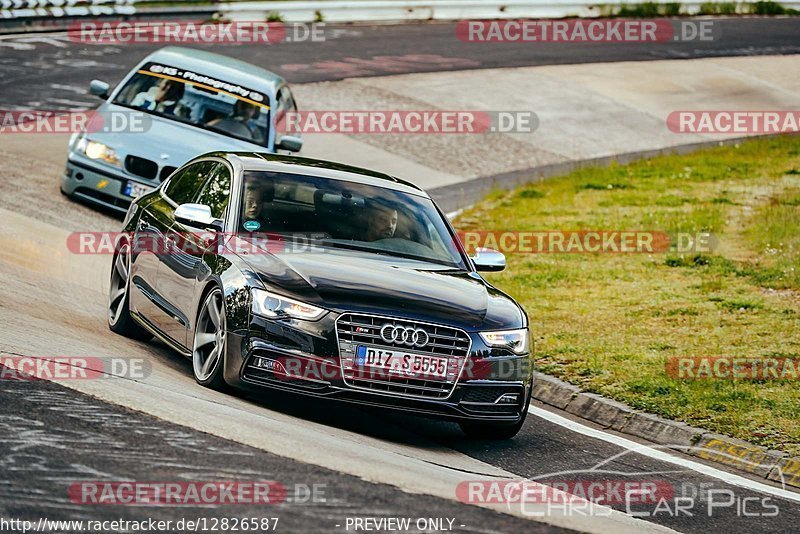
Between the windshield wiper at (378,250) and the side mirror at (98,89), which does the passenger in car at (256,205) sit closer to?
the windshield wiper at (378,250)

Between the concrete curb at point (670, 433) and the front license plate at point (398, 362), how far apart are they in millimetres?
2322

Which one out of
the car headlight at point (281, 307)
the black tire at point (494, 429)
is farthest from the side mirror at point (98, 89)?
the car headlight at point (281, 307)

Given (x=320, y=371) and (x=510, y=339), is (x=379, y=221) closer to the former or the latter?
(x=510, y=339)

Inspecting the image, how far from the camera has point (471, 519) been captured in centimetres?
639

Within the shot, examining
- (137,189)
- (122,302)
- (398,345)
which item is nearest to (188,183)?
(122,302)

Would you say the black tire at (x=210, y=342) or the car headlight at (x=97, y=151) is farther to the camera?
the car headlight at (x=97, y=151)

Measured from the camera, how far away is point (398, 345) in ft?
27.0

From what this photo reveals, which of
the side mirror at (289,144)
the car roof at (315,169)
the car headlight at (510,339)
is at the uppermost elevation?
the car roof at (315,169)

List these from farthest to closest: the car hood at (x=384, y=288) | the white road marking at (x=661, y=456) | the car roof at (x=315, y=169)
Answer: the car roof at (x=315, y=169) < the white road marking at (x=661, y=456) < the car hood at (x=384, y=288)

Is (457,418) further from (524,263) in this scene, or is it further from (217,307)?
(524,263)

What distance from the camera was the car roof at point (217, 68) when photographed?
1681 cm

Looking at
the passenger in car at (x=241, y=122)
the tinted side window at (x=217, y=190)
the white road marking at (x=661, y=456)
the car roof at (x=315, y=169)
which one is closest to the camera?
the white road marking at (x=661, y=456)

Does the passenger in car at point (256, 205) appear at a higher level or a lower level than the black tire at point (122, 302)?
higher

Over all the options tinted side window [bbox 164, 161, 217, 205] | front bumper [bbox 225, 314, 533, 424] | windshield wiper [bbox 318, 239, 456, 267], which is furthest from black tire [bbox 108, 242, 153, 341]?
front bumper [bbox 225, 314, 533, 424]
